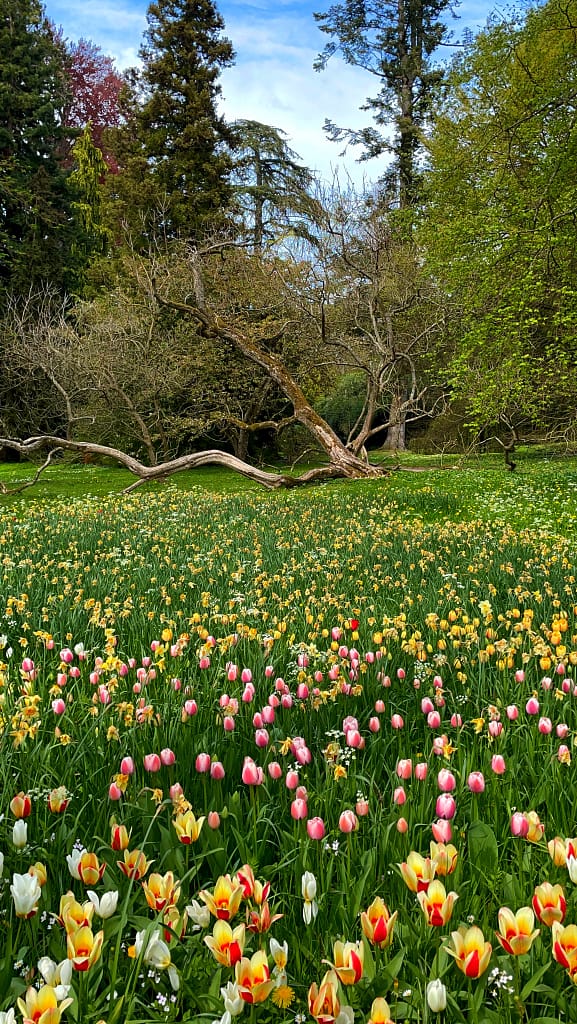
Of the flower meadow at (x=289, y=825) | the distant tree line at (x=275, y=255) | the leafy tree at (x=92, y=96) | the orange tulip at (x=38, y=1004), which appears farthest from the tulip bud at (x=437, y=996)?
the leafy tree at (x=92, y=96)

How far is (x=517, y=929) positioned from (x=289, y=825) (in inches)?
35.5

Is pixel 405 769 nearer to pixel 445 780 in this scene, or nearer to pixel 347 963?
pixel 445 780

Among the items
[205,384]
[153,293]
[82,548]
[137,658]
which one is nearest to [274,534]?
[82,548]

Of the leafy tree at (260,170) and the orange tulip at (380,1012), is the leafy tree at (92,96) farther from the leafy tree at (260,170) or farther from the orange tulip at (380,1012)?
the orange tulip at (380,1012)

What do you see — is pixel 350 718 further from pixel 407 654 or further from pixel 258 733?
pixel 407 654

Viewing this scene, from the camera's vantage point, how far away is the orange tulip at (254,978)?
1.06 m

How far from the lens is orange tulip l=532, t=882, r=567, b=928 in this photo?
1.21m

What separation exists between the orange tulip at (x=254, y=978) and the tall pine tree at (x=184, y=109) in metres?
29.8

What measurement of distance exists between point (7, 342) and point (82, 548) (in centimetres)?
2163

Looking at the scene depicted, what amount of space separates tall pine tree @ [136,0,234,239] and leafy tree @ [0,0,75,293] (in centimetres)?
476

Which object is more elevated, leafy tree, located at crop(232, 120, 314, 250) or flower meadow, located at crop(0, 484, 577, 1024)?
leafy tree, located at crop(232, 120, 314, 250)

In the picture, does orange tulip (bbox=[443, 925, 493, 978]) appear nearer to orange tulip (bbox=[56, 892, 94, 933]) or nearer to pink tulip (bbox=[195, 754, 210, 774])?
orange tulip (bbox=[56, 892, 94, 933])

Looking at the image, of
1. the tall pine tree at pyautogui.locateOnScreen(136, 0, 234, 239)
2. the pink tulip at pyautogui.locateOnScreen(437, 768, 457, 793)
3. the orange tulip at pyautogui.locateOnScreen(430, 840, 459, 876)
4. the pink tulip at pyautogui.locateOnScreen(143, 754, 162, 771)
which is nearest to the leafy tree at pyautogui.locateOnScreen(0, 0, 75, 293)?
the tall pine tree at pyautogui.locateOnScreen(136, 0, 234, 239)

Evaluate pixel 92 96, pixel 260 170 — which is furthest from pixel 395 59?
pixel 92 96
